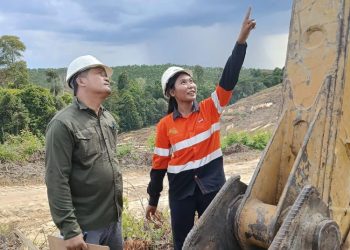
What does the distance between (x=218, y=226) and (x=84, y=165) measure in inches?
44.3

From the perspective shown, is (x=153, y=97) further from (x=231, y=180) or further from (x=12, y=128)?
(x=231, y=180)

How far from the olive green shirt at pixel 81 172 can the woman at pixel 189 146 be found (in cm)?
51

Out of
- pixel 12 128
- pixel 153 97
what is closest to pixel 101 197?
pixel 12 128

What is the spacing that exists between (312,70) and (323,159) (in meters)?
0.45

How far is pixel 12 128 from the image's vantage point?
24.8 m

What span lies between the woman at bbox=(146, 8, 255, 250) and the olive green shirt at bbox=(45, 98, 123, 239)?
0.51 meters

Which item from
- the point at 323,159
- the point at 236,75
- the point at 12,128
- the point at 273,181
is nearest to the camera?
the point at 323,159

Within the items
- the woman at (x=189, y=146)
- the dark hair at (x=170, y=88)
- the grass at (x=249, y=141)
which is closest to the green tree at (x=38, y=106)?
the grass at (x=249, y=141)

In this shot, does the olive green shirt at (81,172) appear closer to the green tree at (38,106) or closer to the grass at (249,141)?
the grass at (249,141)

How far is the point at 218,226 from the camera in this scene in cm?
254

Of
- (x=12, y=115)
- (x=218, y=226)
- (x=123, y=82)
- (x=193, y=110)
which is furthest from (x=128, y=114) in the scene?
(x=218, y=226)

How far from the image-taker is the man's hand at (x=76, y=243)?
3.10m

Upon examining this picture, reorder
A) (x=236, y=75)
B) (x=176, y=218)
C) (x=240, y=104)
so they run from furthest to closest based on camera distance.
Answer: (x=240, y=104) → (x=176, y=218) → (x=236, y=75)

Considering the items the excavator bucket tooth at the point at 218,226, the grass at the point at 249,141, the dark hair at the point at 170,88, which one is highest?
the dark hair at the point at 170,88
